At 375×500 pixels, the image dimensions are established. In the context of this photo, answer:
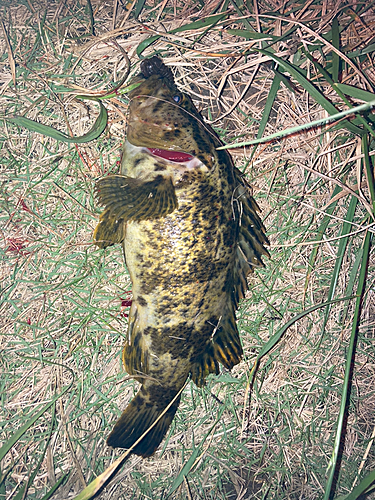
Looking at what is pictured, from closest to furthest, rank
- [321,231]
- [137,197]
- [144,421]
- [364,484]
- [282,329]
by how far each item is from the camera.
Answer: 1. [364,484]
2. [137,197]
3. [282,329]
4. [144,421]
5. [321,231]

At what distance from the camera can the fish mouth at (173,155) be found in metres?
2.16

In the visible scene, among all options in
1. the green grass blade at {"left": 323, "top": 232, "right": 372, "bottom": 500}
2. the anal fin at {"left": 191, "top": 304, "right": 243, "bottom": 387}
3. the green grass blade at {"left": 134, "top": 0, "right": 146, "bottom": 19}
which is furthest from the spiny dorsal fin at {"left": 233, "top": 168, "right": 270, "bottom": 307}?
the green grass blade at {"left": 134, "top": 0, "right": 146, "bottom": 19}

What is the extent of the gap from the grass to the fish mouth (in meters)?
0.65

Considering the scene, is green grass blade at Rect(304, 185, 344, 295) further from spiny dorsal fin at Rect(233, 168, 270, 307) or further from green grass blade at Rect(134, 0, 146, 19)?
green grass blade at Rect(134, 0, 146, 19)

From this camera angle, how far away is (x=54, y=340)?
9.14 feet

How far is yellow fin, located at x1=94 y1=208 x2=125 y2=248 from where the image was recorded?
221cm

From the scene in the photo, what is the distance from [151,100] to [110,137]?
63 centimetres

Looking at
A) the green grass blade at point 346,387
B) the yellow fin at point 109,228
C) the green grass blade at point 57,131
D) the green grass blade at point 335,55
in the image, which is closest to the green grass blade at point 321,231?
the green grass blade at point 346,387

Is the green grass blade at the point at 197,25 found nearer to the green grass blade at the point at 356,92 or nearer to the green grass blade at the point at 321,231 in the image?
the green grass blade at the point at 356,92

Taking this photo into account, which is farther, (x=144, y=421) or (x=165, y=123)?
(x=144, y=421)

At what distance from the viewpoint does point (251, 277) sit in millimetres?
2795

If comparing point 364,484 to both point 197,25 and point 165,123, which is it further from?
point 197,25

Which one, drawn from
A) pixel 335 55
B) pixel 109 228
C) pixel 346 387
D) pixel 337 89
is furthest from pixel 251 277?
pixel 335 55

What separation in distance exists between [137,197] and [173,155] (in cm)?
35
